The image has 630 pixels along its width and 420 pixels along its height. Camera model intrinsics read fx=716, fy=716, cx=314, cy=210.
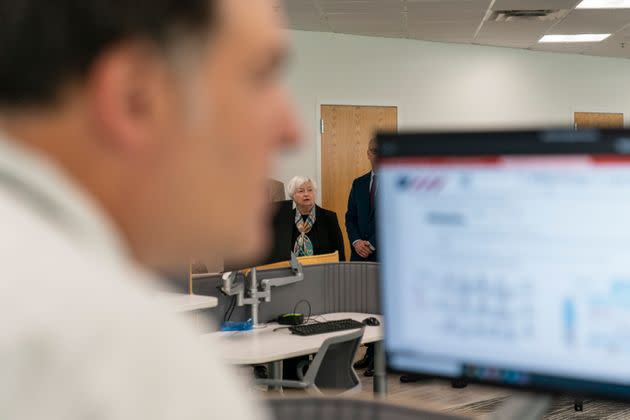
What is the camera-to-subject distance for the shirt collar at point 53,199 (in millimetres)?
257

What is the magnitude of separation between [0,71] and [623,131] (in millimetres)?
577

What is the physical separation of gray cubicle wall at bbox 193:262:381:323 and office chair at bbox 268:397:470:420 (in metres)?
2.63

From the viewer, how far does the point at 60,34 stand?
29 centimetres

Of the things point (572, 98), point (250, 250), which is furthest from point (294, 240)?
point (572, 98)

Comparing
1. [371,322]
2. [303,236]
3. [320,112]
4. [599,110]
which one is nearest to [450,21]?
[320,112]

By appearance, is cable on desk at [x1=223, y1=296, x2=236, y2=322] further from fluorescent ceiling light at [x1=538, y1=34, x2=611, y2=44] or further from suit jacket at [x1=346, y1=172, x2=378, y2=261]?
fluorescent ceiling light at [x1=538, y1=34, x2=611, y2=44]

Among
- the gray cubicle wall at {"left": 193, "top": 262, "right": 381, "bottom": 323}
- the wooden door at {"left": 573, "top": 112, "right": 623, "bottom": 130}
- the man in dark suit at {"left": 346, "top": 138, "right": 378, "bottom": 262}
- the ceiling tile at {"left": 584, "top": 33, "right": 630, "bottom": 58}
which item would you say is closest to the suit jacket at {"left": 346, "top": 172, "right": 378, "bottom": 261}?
the man in dark suit at {"left": 346, "top": 138, "right": 378, "bottom": 262}

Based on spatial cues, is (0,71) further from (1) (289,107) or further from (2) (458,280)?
(2) (458,280)

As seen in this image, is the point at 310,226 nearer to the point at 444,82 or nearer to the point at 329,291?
the point at 329,291

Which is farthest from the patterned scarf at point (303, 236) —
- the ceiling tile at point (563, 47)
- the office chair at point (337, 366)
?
the ceiling tile at point (563, 47)

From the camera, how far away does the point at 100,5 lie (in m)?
0.28

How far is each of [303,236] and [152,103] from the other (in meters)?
4.36

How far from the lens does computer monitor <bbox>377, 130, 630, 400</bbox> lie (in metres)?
0.69

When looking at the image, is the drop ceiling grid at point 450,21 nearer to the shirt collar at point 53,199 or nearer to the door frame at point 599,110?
the door frame at point 599,110
